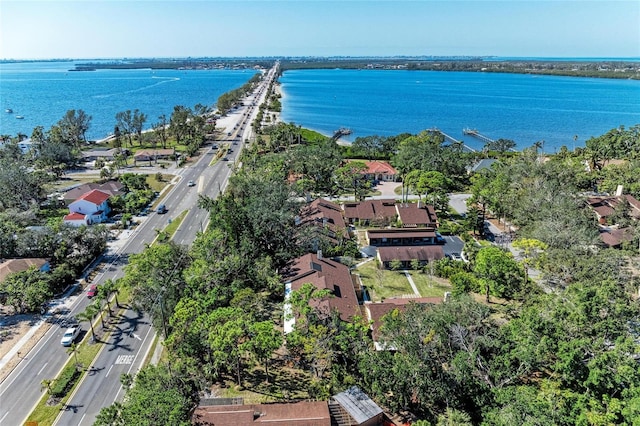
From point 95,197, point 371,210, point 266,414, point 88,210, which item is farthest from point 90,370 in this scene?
point 371,210

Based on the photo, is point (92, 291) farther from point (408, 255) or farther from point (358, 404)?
point (408, 255)

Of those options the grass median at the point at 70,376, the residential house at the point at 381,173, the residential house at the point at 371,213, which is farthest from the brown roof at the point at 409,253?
the residential house at the point at 381,173

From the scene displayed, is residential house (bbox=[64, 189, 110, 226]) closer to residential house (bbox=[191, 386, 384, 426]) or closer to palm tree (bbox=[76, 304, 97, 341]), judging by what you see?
palm tree (bbox=[76, 304, 97, 341])

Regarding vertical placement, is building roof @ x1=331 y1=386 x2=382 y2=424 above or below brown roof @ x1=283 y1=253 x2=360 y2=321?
below

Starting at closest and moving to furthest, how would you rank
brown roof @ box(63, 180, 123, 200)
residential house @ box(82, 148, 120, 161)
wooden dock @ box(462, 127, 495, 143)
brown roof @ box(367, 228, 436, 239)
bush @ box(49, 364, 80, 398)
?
bush @ box(49, 364, 80, 398) < brown roof @ box(367, 228, 436, 239) < brown roof @ box(63, 180, 123, 200) < residential house @ box(82, 148, 120, 161) < wooden dock @ box(462, 127, 495, 143)

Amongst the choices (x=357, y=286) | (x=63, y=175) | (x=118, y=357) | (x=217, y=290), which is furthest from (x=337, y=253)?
(x=63, y=175)

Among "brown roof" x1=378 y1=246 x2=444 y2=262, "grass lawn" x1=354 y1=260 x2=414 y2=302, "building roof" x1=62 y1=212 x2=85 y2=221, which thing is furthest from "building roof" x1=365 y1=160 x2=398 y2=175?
"building roof" x1=62 y1=212 x2=85 y2=221

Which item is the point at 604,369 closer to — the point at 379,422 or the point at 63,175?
the point at 379,422
